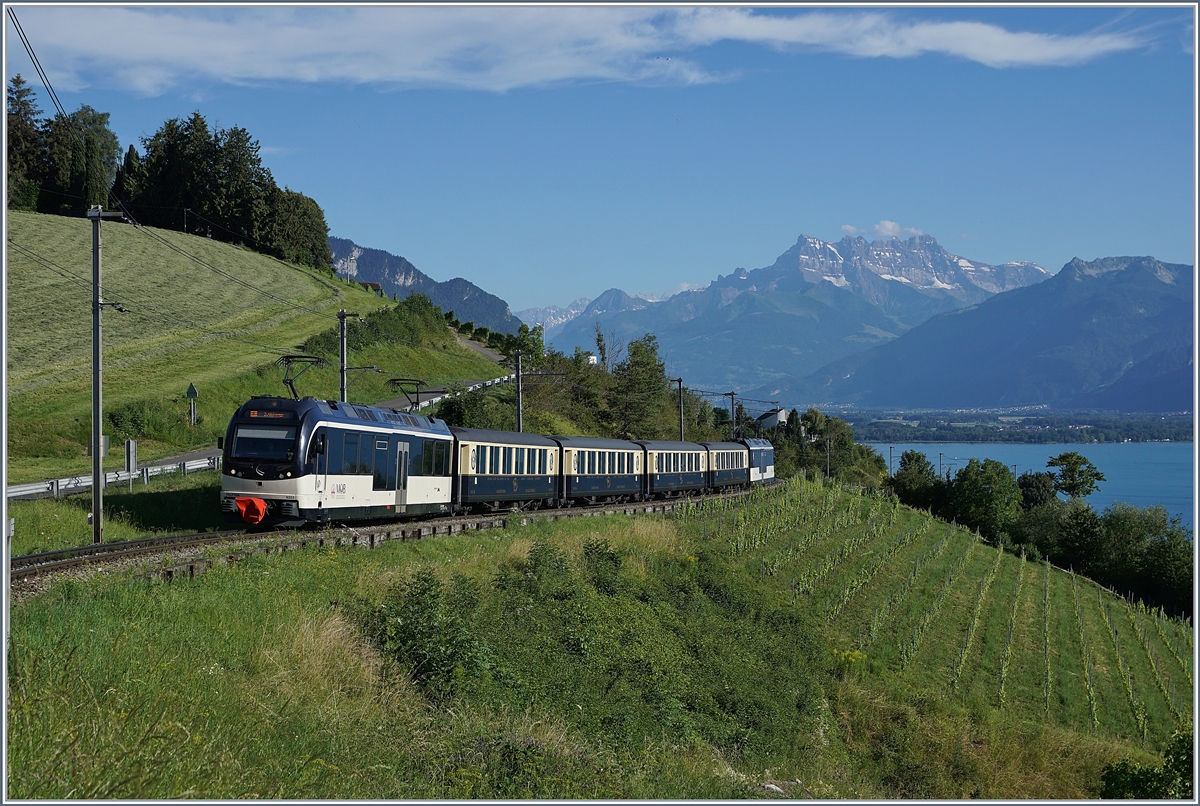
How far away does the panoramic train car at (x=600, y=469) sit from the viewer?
39062 millimetres

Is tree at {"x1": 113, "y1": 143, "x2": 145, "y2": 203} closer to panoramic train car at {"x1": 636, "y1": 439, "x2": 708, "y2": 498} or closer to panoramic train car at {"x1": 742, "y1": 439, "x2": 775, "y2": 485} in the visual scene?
panoramic train car at {"x1": 742, "y1": 439, "x2": 775, "y2": 485}

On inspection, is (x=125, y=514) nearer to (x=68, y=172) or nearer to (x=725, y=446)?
(x=725, y=446)

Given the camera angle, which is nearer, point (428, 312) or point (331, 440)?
point (331, 440)

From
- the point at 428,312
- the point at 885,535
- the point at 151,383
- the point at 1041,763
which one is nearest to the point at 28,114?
the point at 428,312

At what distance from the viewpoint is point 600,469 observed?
137 feet

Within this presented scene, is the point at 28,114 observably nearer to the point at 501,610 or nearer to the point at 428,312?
the point at 428,312

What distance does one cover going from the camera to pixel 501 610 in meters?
19.0

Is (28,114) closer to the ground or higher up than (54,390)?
higher up

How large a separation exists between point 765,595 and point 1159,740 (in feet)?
40.4

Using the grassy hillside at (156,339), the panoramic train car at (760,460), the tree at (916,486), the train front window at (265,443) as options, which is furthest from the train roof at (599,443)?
the tree at (916,486)

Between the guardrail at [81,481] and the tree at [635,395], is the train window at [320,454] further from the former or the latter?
the tree at [635,395]

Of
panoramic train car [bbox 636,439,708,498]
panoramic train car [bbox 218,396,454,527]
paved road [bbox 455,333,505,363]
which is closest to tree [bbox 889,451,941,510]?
paved road [bbox 455,333,505,363]

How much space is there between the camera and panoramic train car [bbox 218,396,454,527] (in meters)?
21.9

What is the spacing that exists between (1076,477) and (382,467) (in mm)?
98735
